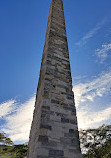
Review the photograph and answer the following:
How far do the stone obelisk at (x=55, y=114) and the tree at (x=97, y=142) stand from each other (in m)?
10.5

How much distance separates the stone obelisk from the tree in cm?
1045

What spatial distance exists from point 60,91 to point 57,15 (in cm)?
669

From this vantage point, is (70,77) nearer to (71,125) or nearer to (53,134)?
(71,125)

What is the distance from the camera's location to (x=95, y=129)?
16.1 metres

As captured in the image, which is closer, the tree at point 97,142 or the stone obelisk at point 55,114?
the stone obelisk at point 55,114

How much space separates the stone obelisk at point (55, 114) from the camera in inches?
167

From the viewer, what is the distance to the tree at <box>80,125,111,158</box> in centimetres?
1368

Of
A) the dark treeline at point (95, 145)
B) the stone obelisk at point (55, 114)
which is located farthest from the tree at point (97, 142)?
the stone obelisk at point (55, 114)

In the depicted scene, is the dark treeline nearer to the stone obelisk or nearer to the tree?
the tree

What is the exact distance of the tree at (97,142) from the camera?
13683 millimetres

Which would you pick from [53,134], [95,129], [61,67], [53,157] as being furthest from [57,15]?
[95,129]

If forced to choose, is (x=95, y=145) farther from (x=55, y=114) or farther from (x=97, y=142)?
(x=55, y=114)

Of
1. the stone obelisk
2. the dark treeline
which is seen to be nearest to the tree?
the dark treeline

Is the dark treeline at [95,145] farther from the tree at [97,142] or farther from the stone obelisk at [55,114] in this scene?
the stone obelisk at [55,114]
